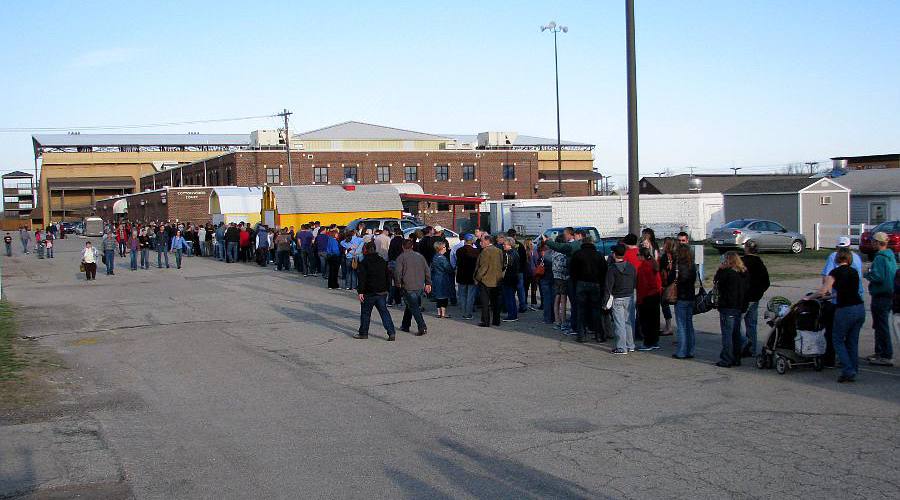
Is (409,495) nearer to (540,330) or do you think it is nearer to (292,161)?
(540,330)

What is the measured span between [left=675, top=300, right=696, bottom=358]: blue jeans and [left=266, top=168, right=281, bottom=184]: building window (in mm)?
60485

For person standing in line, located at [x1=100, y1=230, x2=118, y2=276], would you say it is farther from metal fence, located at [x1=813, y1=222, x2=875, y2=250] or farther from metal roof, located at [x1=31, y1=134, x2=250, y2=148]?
metal roof, located at [x1=31, y1=134, x2=250, y2=148]

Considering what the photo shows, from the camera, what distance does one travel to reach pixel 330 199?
119 ft

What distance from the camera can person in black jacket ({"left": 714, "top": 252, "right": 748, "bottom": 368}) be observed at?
10961mm

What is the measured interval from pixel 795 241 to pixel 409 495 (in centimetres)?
3024

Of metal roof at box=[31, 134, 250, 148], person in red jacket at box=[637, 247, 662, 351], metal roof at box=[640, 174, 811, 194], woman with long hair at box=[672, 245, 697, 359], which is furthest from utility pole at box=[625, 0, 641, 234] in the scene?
metal roof at box=[31, 134, 250, 148]

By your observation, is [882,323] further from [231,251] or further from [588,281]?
[231,251]

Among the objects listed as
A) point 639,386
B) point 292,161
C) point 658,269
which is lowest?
point 639,386

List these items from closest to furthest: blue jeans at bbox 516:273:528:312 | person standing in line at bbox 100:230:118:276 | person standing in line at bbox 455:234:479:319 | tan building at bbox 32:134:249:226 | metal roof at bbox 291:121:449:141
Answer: person standing in line at bbox 455:234:479:319 < blue jeans at bbox 516:273:528:312 < person standing in line at bbox 100:230:118:276 < metal roof at bbox 291:121:449:141 < tan building at bbox 32:134:249:226

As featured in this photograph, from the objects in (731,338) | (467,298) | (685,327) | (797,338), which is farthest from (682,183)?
(797,338)

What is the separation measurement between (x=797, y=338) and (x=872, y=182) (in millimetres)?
37779

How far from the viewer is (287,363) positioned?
1236 cm

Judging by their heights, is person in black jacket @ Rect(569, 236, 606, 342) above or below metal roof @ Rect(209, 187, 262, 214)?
below

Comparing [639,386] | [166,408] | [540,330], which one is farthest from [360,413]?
[540,330]
